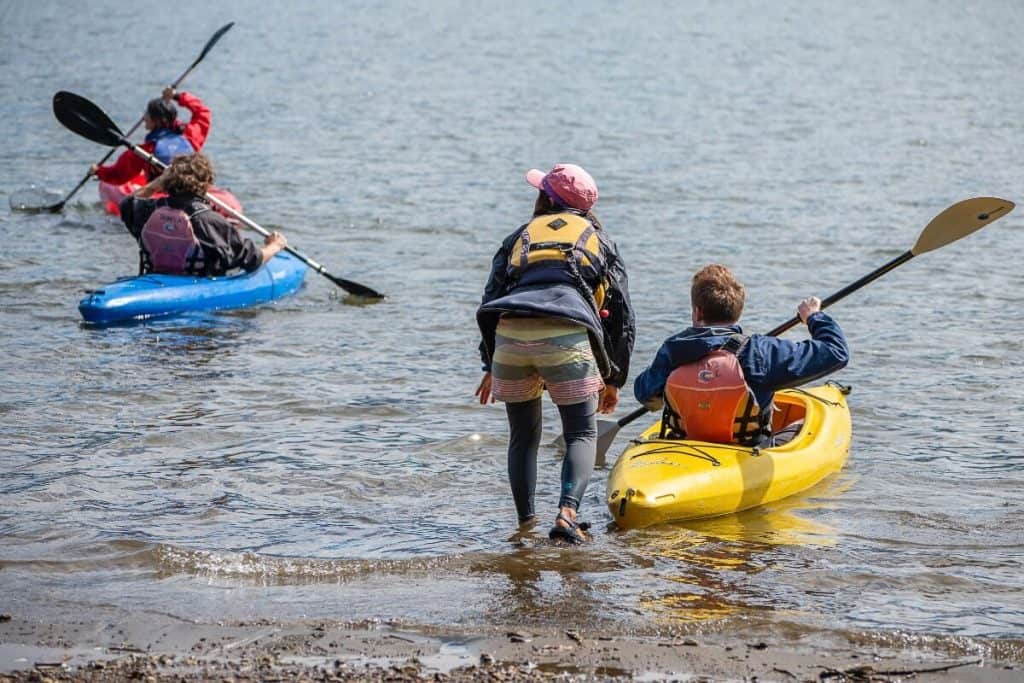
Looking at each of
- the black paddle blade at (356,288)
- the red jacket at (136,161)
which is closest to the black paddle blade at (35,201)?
the red jacket at (136,161)

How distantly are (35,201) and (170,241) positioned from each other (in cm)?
472

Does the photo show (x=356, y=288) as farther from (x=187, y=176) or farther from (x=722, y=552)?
(x=722, y=552)

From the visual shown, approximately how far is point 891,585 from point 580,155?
1212 centimetres

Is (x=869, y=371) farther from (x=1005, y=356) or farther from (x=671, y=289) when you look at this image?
(x=671, y=289)

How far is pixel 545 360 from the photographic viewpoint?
4805 mm

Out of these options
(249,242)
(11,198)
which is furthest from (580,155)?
(249,242)

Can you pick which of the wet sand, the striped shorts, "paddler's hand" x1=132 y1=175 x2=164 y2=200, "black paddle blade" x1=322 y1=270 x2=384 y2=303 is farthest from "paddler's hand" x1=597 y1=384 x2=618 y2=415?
"black paddle blade" x1=322 y1=270 x2=384 y2=303

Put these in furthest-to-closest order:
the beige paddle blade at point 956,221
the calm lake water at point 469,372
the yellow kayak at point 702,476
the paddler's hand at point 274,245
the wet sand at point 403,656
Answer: the paddler's hand at point 274,245
the beige paddle blade at point 956,221
the yellow kayak at point 702,476
the calm lake water at point 469,372
the wet sand at point 403,656

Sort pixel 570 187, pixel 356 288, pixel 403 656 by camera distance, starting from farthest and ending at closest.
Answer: pixel 356 288 → pixel 570 187 → pixel 403 656

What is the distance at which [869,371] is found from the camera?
320 inches

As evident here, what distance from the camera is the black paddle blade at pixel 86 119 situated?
33.1ft

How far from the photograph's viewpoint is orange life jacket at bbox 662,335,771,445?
207 inches

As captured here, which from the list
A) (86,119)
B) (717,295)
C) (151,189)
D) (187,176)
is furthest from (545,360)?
(86,119)

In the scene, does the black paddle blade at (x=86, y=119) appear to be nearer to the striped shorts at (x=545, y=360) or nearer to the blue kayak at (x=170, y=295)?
the blue kayak at (x=170, y=295)
